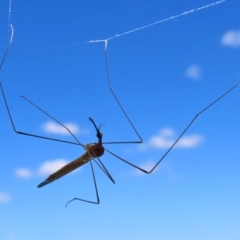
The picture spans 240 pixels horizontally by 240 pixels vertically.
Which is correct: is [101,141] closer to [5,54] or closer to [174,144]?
[174,144]

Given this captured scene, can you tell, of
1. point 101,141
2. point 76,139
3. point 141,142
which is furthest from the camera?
point 141,142

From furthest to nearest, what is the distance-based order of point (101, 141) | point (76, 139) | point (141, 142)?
point (141, 142), point (101, 141), point (76, 139)

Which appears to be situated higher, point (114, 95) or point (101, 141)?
point (114, 95)

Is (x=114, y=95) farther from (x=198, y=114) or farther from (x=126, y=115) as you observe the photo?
(x=198, y=114)

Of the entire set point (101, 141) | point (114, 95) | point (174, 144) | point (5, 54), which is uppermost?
point (5, 54)

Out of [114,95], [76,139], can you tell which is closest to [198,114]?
[114,95]

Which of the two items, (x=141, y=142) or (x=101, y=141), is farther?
(x=141, y=142)
